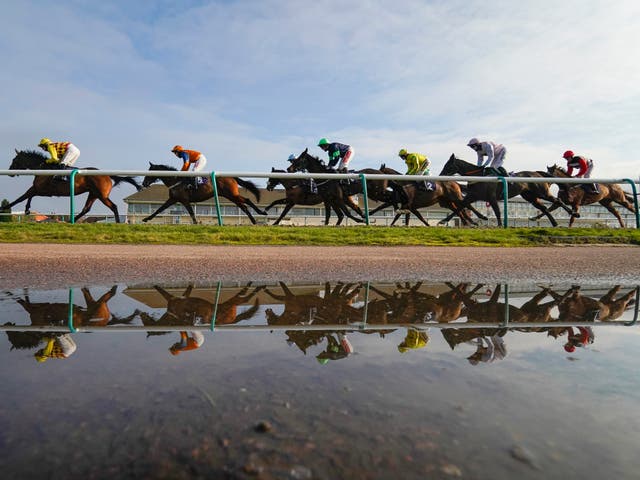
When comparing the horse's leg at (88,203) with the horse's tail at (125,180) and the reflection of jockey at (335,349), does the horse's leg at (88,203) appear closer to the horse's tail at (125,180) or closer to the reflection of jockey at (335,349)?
the horse's tail at (125,180)

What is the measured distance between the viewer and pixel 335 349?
1.88 meters

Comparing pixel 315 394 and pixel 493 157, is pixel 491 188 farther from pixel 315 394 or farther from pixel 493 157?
pixel 315 394

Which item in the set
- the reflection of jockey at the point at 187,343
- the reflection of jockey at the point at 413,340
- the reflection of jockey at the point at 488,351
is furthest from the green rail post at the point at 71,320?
the reflection of jockey at the point at 488,351

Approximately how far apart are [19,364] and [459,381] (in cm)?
162

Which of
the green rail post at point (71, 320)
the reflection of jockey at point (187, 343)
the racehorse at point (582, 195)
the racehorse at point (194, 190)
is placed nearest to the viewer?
the reflection of jockey at point (187, 343)

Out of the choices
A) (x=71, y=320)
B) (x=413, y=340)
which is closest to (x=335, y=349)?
(x=413, y=340)

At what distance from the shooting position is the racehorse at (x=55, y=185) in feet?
34.5

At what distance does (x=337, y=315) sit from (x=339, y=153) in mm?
9629

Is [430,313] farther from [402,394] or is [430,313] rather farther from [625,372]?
[402,394]

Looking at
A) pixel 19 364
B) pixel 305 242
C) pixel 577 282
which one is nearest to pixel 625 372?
pixel 19 364

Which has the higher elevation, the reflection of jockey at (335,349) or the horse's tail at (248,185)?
the horse's tail at (248,185)

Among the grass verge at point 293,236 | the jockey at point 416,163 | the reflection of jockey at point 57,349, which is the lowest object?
the reflection of jockey at point 57,349

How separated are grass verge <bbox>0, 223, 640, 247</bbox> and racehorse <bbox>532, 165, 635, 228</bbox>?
4007 mm

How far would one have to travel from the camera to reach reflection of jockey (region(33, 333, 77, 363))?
175cm
